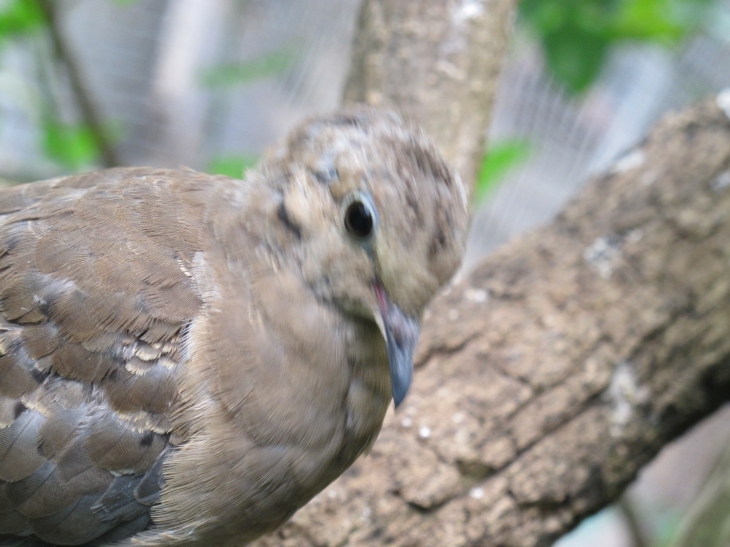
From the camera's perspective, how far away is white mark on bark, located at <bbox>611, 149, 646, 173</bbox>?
9.45 feet

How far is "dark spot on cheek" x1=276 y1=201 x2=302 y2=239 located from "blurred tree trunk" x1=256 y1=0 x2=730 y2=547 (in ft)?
2.93

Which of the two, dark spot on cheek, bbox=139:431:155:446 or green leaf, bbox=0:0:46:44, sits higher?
green leaf, bbox=0:0:46:44

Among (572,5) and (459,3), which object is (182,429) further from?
(572,5)

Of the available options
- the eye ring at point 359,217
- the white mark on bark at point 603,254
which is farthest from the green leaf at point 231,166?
the eye ring at point 359,217

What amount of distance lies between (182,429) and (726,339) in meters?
2.06

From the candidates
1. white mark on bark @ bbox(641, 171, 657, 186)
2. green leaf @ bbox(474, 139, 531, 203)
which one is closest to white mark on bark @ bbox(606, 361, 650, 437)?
white mark on bark @ bbox(641, 171, 657, 186)

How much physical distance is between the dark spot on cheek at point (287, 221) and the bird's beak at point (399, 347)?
29cm

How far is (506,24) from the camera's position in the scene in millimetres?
2746

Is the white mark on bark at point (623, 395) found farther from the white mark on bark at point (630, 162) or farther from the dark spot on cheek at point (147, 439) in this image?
the dark spot on cheek at point (147, 439)

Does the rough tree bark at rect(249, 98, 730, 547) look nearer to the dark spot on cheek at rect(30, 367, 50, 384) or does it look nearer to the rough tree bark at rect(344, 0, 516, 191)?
the rough tree bark at rect(344, 0, 516, 191)

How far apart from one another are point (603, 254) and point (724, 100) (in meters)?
0.92

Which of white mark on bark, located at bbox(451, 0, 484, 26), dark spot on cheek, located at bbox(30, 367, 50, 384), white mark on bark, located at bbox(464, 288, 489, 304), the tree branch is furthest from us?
the tree branch

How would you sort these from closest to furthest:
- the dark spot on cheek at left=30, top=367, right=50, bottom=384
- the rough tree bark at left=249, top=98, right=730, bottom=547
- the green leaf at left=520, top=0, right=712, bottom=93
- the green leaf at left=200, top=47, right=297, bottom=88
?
the dark spot on cheek at left=30, top=367, right=50, bottom=384, the rough tree bark at left=249, top=98, right=730, bottom=547, the green leaf at left=520, top=0, right=712, bottom=93, the green leaf at left=200, top=47, right=297, bottom=88

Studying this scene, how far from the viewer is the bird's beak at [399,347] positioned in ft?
4.83
